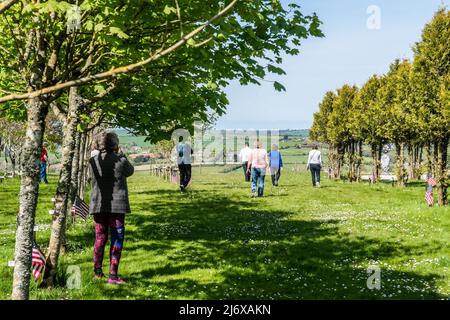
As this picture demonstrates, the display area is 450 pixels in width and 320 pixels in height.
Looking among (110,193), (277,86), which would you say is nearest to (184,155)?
(110,193)

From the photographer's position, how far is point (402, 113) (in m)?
33.9

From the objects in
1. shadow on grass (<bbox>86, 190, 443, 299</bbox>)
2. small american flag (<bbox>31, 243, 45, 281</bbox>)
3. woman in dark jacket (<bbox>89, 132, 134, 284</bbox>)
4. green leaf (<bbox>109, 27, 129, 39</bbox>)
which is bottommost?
shadow on grass (<bbox>86, 190, 443, 299</bbox>)

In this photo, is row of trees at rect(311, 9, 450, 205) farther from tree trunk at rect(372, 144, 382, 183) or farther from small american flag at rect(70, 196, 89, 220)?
small american flag at rect(70, 196, 89, 220)

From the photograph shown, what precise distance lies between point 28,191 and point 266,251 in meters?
7.37

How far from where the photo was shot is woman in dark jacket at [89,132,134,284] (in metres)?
8.62

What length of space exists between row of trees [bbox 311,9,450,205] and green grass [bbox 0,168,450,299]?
4972mm

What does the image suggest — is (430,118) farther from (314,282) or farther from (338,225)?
(314,282)

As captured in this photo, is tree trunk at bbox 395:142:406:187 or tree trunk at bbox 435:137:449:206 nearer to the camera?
tree trunk at bbox 435:137:449:206

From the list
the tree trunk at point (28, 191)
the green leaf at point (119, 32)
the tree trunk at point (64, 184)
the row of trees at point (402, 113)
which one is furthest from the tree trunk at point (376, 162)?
the tree trunk at point (28, 191)

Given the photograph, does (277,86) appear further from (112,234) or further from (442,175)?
(442,175)

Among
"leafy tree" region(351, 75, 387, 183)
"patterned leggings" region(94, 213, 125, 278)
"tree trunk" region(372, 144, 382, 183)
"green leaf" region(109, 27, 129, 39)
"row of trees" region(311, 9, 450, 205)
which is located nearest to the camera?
"green leaf" region(109, 27, 129, 39)

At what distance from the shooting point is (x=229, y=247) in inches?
493

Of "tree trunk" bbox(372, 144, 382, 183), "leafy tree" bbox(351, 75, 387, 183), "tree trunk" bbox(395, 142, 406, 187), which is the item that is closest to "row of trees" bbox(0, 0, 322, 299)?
"tree trunk" bbox(395, 142, 406, 187)
